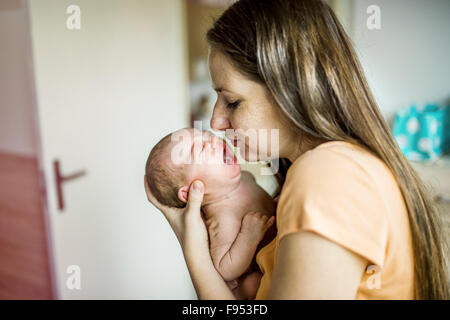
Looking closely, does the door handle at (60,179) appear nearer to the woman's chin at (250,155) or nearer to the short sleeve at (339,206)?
the woman's chin at (250,155)

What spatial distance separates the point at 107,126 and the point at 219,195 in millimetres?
682

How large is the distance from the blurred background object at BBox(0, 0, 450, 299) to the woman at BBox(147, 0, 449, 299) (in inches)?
11.8

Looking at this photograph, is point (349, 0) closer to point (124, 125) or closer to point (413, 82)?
point (413, 82)

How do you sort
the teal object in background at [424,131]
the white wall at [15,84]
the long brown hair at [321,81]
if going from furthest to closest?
the teal object in background at [424,131] → the white wall at [15,84] → the long brown hair at [321,81]

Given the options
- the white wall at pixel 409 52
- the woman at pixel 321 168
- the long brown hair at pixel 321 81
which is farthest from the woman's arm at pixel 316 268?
the white wall at pixel 409 52

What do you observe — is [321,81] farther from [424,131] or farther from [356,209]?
[424,131]

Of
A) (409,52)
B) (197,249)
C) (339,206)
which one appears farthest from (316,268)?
(409,52)

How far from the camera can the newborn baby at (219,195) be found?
810 millimetres

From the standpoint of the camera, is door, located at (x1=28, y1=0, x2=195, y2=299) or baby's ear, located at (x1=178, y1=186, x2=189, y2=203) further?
door, located at (x1=28, y1=0, x2=195, y2=299)

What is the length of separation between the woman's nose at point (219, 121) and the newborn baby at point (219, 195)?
0.53ft

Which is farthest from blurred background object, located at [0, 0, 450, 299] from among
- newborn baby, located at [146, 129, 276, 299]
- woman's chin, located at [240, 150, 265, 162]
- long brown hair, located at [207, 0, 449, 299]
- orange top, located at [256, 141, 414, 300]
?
orange top, located at [256, 141, 414, 300]

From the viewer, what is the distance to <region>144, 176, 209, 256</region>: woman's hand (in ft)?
2.47

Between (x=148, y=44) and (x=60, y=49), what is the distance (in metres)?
0.45

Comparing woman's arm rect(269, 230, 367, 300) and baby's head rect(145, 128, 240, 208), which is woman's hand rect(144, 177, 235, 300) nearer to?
baby's head rect(145, 128, 240, 208)
